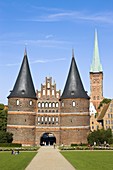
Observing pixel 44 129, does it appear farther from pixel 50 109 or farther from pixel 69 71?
pixel 69 71

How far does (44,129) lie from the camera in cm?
7544

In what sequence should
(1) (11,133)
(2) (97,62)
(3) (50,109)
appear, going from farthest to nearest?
(2) (97,62) → (3) (50,109) → (1) (11,133)

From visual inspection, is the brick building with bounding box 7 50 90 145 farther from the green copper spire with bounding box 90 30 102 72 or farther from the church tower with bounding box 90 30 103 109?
the church tower with bounding box 90 30 103 109

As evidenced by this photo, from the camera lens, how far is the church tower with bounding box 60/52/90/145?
72.8m

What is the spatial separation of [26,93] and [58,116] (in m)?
8.88

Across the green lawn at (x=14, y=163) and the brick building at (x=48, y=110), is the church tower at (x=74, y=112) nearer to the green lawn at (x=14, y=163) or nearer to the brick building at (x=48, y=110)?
the brick building at (x=48, y=110)

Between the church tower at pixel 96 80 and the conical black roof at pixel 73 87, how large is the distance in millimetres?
80932

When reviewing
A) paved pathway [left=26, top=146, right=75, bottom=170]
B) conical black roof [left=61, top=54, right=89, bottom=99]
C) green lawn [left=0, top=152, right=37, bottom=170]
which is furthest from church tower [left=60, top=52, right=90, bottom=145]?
paved pathway [left=26, top=146, right=75, bottom=170]

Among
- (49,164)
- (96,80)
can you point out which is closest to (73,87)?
(49,164)

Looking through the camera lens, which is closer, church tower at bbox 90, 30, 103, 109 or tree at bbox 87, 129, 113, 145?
tree at bbox 87, 129, 113, 145

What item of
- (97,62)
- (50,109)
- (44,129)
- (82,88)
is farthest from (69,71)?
(97,62)

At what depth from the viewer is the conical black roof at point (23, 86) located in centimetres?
7288

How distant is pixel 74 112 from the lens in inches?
2884

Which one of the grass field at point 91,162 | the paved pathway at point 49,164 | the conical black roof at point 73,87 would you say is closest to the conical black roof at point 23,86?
the conical black roof at point 73,87
